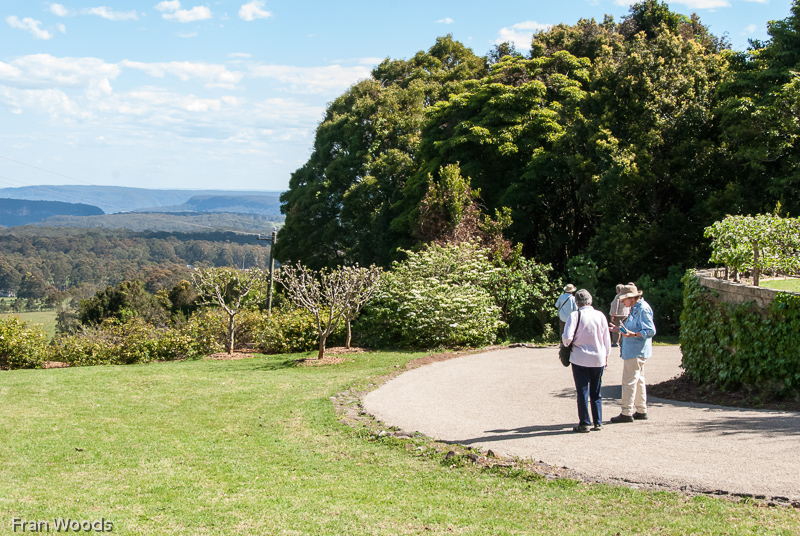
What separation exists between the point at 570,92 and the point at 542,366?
A: 16.6 meters

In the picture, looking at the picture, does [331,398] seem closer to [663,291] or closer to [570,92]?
[663,291]

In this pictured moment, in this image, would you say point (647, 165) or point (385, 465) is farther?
point (647, 165)

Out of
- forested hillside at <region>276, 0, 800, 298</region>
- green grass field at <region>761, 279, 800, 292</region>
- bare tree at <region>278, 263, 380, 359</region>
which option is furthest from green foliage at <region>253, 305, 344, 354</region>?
green grass field at <region>761, 279, 800, 292</region>

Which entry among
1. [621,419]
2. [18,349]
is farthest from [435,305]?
[18,349]

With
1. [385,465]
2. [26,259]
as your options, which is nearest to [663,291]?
[385,465]

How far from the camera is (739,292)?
909cm

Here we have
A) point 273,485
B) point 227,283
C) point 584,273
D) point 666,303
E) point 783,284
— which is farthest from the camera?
point 584,273

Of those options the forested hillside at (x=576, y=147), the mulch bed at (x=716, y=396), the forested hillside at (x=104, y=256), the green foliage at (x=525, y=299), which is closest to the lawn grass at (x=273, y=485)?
the mulch bed at (x=716, y=396)

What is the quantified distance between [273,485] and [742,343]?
651 centimetres

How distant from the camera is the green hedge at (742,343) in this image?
27.0 feet

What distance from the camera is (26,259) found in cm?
12469

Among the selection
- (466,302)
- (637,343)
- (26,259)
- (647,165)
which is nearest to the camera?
(637,343)

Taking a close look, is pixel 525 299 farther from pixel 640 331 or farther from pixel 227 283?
pixel 640 331

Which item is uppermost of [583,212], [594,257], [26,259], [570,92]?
[570,92]
